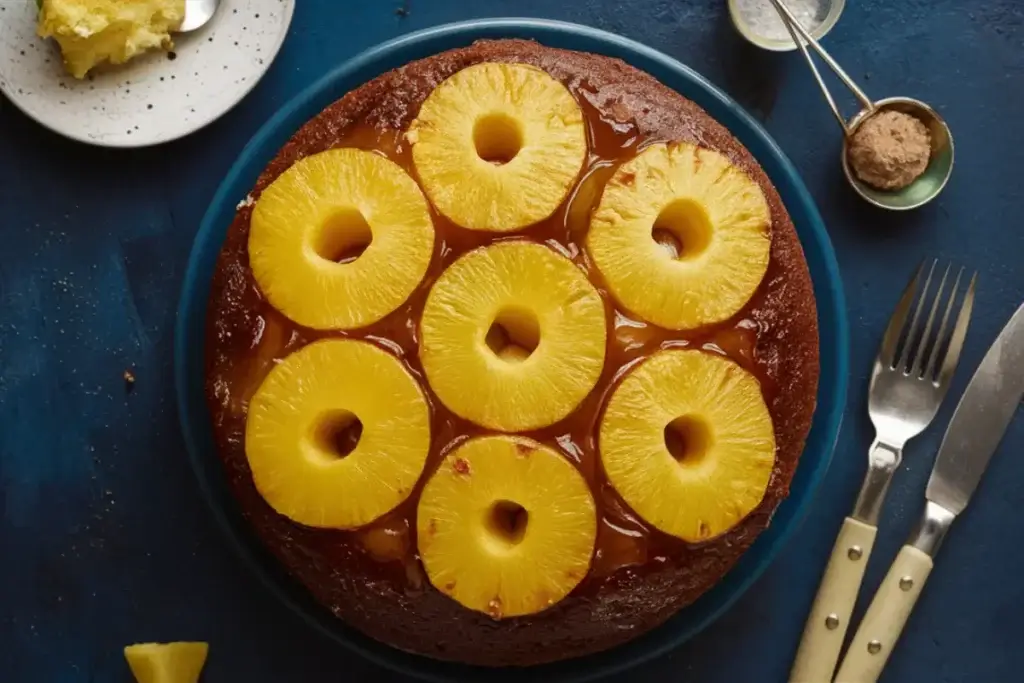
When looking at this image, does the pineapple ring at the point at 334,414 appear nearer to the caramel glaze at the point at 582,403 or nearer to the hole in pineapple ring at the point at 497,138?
the caramel glaze at the point at 582,403

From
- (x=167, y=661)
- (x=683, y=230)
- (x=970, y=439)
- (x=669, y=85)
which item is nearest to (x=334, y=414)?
(x=683, y=230)

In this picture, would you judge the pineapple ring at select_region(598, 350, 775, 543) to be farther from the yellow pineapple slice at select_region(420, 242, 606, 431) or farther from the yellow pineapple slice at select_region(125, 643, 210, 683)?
the yellow pineapple slice at select_region(125, 643, 210, 683)

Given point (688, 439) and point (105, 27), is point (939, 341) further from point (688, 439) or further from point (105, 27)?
point (105, 27)

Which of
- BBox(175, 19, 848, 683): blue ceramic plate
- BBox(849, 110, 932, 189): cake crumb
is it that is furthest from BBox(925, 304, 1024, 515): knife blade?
BBox(849, 110, 932, 189): cake crumb

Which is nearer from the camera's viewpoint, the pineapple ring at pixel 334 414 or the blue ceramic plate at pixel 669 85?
the pineapple ring at pixel 334 414

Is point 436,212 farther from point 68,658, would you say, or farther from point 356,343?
point 68,658

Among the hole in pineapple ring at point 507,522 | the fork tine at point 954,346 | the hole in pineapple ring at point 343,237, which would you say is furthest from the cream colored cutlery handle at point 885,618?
the hole in pineapple ring at point 343,237
